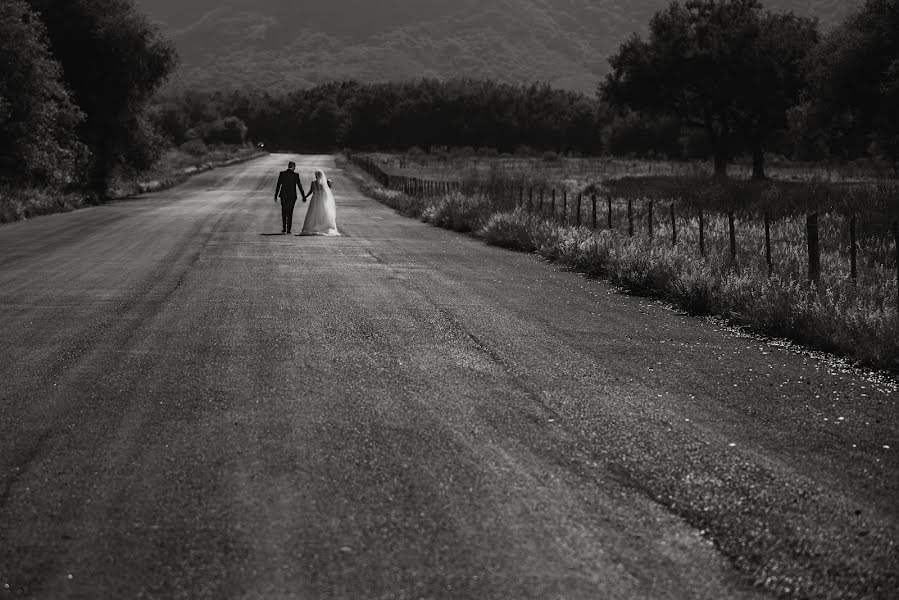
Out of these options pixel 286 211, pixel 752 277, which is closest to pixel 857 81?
pixel 286 211

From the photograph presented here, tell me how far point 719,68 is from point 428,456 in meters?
56.2

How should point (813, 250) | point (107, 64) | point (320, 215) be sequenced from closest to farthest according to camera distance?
point (813, 250), point (320, 215), point (107, 64)

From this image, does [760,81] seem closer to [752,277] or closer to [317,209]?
[317,209]

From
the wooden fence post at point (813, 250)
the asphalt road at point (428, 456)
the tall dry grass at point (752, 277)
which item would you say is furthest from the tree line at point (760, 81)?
the asphalt road at point (428, 456)

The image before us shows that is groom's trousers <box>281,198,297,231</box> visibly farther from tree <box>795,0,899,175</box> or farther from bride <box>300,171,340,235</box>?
tree <box>795,0,899,175</box>

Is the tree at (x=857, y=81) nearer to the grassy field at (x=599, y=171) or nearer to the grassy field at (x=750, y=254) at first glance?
the grassy field at (x=750, y=254)

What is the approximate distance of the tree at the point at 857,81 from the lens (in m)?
36.5

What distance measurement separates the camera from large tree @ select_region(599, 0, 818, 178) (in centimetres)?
5688

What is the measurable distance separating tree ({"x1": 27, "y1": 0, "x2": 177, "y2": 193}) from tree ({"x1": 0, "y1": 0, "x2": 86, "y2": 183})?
4.25 m

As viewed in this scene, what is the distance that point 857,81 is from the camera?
37781 mm

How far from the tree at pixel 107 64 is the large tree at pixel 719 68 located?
27148mm

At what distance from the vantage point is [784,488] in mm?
5535

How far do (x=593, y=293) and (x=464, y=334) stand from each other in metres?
4.53

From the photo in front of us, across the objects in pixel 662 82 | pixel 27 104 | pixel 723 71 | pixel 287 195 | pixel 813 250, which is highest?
pixel 723 71
